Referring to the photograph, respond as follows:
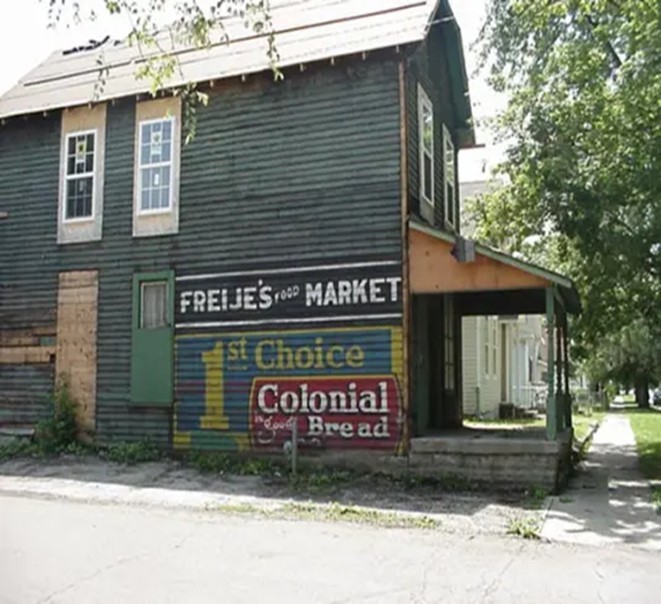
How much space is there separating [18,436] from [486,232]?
38.4ft

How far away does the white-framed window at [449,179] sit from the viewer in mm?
16766

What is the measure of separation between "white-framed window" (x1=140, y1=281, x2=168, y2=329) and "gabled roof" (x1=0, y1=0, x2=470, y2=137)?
3.65 meters

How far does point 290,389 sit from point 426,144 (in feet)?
17.5

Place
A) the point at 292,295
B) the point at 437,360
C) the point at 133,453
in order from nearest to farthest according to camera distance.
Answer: the point at 292,295 < the point at 133,453 < the point at 437,360

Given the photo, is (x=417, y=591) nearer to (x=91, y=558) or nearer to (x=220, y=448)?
(x=91, y=558)

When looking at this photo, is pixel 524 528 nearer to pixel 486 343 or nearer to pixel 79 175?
pixel 79 175

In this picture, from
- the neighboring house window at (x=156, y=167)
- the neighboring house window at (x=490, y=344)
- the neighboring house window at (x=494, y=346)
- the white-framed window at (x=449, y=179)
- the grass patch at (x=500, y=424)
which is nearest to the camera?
the neighboring house window at (x=156, y=167)

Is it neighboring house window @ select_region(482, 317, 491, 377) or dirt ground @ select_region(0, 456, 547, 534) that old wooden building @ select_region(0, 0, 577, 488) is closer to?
dirt ground @ select_region(0, 456, 547, 534)

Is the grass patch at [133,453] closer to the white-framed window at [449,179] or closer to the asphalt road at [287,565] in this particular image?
the asphalt road at [287,565]

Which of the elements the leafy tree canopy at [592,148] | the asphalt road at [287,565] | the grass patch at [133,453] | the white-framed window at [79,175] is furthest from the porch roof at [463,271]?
the white-framed window at [79,175]

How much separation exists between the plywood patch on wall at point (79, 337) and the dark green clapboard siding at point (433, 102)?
670 cm

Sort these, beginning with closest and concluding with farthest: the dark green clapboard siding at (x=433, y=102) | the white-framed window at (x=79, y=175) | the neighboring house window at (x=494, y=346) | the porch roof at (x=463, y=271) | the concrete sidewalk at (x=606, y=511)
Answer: the concrete sidewalk at (x=606, y=511)
the porch roof at (x=463, y=271)
the dark green clapboard siding at (x=433, y=102)
the white-framed window at (x=79, y=175)
the neighboring house window at (x=494, y=346)

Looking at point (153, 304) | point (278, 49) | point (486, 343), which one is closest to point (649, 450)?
point (486, 343)

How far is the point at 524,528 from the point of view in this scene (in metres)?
9.20
